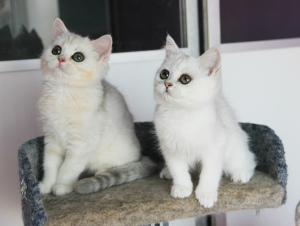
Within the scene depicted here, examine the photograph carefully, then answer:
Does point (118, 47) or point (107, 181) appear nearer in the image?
point (107, 181)

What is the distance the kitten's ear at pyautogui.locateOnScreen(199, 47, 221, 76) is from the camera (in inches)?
51.9

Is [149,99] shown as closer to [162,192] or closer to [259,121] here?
[259,121]

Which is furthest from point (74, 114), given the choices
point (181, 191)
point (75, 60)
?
point (181, 191)

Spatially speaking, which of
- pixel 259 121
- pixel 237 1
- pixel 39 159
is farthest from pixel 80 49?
pixel 237 1

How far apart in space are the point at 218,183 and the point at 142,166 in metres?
0.37

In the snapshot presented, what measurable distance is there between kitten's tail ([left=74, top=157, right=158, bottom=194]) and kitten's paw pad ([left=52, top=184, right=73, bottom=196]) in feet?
0.14

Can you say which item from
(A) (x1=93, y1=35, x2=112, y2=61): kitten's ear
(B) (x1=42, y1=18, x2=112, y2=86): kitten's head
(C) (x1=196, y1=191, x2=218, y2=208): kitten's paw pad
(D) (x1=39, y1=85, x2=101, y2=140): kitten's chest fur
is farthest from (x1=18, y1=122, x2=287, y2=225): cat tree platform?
(A) (x1=93, y1=35, x2=112, y2=61): kitten's ear

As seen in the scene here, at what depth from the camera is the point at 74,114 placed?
5.05ft

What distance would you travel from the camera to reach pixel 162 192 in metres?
1.43

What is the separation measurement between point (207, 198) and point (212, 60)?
47 centimetres

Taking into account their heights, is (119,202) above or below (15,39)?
below

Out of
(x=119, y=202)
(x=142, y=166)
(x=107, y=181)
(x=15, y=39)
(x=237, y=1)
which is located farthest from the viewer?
(x=237, y=1)

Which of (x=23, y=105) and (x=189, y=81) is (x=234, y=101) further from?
(x=23, y=105)

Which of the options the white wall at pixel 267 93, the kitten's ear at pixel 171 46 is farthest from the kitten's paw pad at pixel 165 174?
the white wall at pixel 267 93
